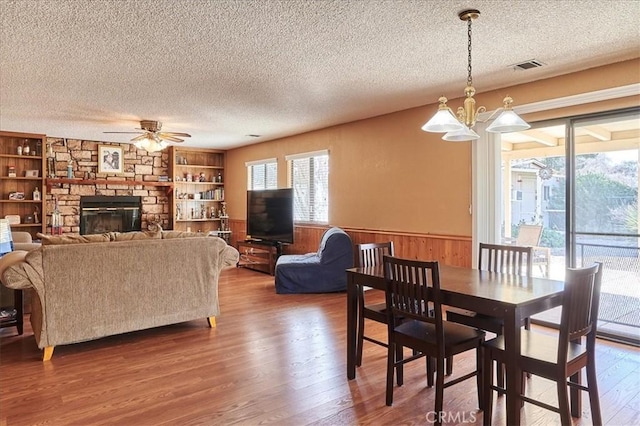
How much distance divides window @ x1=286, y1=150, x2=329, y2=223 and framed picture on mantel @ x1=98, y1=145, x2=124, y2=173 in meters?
3.56

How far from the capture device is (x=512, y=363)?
6.79 ft

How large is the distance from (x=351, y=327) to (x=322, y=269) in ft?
9.09

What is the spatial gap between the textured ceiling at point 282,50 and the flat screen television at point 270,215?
2110mm

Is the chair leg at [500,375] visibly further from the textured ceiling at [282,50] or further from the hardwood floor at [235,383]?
the textured ceiling at [282,50]

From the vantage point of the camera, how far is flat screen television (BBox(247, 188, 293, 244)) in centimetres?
698

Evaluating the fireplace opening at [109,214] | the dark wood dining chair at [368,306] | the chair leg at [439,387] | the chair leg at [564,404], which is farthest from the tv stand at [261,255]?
the chair leg at [564,404]

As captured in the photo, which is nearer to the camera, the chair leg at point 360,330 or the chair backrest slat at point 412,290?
the chair backrest slat at point 412,290

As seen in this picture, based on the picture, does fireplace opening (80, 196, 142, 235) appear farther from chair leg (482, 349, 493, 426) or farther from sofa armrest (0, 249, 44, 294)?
chair leg (482, 349, 493, 426)

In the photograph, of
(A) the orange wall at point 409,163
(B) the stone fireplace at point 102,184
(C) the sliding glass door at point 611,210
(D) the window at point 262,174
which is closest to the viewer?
(C) the sliding glass door at point 611,210

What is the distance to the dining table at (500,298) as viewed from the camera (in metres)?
2.05

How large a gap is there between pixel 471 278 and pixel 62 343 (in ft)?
10.4

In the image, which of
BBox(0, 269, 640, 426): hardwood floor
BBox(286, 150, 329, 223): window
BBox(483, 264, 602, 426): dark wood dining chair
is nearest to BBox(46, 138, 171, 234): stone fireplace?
BBox(286, 150, 329, 223): window

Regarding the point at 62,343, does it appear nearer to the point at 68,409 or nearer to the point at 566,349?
the point at 68,409

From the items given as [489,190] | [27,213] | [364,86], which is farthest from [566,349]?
[27,213]
